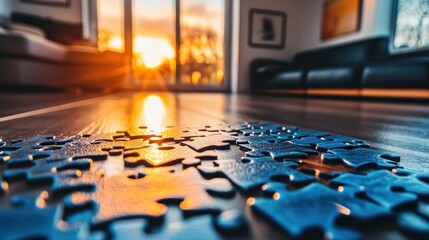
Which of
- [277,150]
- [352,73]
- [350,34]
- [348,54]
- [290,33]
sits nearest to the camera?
[277,150]

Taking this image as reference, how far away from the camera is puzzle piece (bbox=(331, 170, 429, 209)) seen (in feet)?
0.78

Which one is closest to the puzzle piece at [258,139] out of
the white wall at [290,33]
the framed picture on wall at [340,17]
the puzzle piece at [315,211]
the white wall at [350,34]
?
the puzzle piece at [315,211]

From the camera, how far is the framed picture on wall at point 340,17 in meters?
4.20

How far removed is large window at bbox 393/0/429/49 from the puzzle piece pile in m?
3.65

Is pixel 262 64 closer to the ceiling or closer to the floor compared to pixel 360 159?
closer to the ceiling

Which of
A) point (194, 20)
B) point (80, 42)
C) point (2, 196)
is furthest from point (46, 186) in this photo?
point (194, 20)

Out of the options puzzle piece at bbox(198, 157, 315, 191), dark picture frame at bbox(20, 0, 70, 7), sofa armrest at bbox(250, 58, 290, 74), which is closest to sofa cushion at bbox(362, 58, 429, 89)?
sofa armrest at bbox(250, 58, 290, 74)

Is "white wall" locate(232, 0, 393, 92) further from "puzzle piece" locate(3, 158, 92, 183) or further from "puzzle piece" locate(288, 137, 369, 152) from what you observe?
"puzzle piece" locate(3, 158, 92, 183)

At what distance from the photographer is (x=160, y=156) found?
379mm

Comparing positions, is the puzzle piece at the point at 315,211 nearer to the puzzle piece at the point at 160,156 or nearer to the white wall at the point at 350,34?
the puzzle piece at the point at 160,156

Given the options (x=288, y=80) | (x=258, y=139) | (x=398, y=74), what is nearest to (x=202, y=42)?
(x=288, y=80)

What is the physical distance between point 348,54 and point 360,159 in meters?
4.37

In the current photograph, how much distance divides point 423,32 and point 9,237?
159 inches

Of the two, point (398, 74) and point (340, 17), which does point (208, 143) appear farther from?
point (340, 17)
